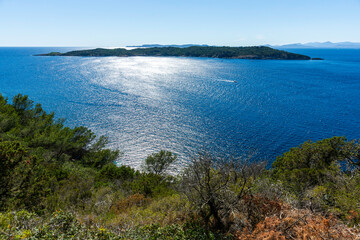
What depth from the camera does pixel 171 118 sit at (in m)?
58.1

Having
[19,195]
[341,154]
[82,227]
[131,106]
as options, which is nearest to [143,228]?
[82,227]

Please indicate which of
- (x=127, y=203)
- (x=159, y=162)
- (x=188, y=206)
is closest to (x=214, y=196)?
(x=188, y=206)

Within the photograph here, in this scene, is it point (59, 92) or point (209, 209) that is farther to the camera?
point (59, 92)

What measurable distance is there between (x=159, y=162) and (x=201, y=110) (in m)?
29.7

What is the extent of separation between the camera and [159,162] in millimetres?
36594

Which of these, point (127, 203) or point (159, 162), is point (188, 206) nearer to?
point (127, 203)

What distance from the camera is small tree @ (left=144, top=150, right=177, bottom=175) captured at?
3656 cm

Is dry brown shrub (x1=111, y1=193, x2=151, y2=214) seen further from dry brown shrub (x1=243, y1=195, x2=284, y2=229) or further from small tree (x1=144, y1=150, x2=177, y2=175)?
small tree (x1=144, y1=150, x2=177, y2=175)

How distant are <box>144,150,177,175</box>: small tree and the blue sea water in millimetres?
5179

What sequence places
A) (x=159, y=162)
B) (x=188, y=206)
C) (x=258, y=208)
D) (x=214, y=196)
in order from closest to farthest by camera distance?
(x=258, y=208)
(x=214, y=196)
(x=188, y=206)
(x=159, y=162)

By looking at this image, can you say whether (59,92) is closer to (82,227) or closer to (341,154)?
(82,227)

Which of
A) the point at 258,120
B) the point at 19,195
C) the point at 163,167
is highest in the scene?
the point at 19,195

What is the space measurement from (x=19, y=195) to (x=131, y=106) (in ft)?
172

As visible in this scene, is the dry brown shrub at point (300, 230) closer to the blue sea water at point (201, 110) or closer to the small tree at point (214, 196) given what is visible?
the small tree at point (214, 196)
